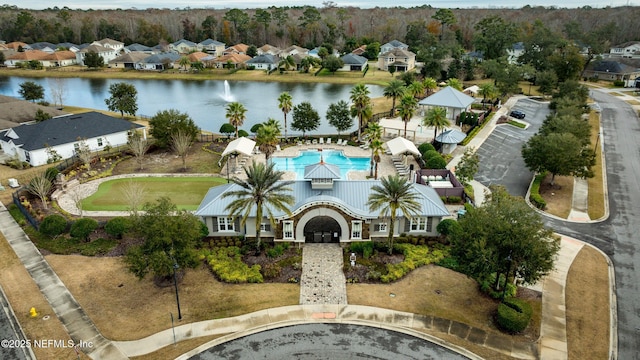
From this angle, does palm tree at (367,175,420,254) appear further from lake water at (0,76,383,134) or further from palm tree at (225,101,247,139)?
lake water at (0,76,383,134)

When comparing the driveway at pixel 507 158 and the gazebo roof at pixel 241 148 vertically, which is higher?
the gazebo roof at pixel 241 148

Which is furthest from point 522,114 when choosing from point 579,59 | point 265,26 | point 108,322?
point 265,26

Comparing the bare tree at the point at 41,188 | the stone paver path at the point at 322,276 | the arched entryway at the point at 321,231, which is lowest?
the stone paver path at the point at 322,276

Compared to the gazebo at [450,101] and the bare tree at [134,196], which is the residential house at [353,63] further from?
the bare tree at [134,196]

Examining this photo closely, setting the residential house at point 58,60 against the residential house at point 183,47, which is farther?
the residential house at point 183,47

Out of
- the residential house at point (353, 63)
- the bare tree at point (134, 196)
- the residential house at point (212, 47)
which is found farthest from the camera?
the residential house at point (212, 47)

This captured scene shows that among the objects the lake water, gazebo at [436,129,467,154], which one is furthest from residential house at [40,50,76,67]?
gazebo at [436,129,467,154]

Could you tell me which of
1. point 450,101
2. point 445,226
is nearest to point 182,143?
point 445,226

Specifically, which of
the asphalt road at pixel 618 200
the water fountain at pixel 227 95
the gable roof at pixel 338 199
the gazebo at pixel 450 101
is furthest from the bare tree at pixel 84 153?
the gazebo at pixel 450 101
